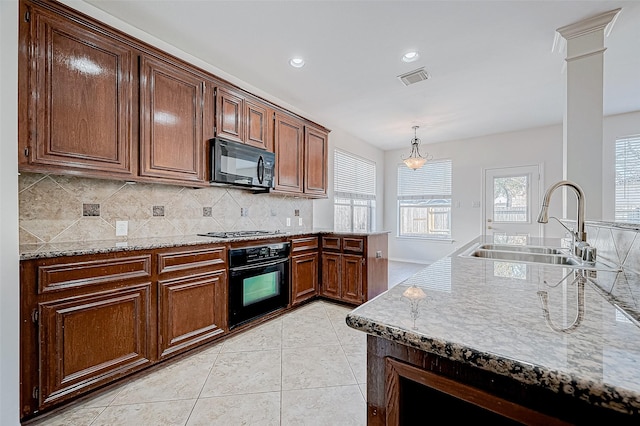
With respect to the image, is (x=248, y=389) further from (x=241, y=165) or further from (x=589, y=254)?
(x=589, y=254)

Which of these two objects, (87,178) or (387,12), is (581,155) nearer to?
(387,12)

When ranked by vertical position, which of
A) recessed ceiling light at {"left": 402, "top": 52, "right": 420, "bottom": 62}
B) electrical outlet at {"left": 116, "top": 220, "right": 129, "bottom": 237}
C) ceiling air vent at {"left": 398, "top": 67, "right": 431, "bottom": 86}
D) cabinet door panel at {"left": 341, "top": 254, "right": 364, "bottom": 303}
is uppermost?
recessed ceiling light at {"left": 402, "top": 52, "right": 420, "bottom": 62}

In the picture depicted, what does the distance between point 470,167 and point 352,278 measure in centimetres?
378

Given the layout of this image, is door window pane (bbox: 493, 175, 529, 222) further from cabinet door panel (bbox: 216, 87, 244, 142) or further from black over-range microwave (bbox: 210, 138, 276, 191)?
cabinet door panel (bbox: 216, 87, 244, 142)

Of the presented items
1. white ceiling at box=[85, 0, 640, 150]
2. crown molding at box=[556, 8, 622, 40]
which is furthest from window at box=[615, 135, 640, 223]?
crown molding at box=[556, 8, 622, 40]

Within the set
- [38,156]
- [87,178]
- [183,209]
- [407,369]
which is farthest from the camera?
[183,209]

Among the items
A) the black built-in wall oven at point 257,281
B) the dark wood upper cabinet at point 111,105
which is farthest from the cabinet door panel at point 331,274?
the dark wood upper cabinet at point 111,105

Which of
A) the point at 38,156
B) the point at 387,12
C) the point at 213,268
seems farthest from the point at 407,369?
the point at 387,12

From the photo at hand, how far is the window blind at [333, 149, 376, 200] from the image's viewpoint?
4.94 metres

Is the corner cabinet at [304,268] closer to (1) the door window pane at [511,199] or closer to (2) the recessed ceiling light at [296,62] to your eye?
(2) the recessed ceiling light at [296,62]

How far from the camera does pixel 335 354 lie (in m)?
2.24

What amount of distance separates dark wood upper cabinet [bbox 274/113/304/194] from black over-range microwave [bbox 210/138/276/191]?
0.18m

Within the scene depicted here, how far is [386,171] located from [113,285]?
18.9ft

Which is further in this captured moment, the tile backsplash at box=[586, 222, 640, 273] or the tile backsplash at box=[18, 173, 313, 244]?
the tile backsplash at box=[18, 173, 313, 244]
